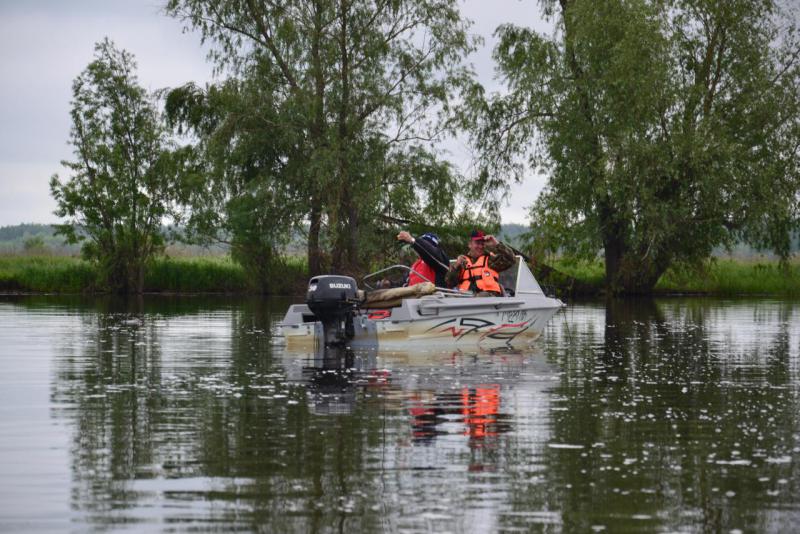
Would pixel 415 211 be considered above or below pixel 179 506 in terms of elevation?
above

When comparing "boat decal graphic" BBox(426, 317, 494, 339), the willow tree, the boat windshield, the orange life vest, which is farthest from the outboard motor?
the willow tree

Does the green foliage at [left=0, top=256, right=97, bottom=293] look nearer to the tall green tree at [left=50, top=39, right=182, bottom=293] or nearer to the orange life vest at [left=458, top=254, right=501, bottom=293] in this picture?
the tall green tree at [left=50, top=39, right=182, bottom=293]

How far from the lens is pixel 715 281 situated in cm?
4975

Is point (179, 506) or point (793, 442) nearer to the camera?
point (179, 506)

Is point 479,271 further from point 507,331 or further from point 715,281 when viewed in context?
point 715,281

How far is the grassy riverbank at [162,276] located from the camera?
160 ft

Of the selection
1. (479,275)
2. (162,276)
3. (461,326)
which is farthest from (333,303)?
(162,276)

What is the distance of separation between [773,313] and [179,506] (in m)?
29.7

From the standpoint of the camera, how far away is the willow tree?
4134 cm

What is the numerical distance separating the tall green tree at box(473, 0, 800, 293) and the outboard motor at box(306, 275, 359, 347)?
75.4 ft

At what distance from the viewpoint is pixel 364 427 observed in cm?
1045

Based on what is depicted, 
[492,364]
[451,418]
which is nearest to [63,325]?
[492,364]

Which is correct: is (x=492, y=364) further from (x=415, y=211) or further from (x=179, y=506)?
(x=415, y=211)

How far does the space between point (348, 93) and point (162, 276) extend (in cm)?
1353
